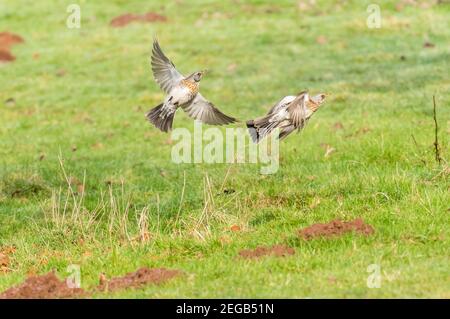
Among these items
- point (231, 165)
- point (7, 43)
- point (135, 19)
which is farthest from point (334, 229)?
point (135, 19)

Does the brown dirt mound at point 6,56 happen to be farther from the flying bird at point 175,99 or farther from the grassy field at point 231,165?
the flying bird at point 175,99

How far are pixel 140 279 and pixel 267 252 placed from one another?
5.66 feet

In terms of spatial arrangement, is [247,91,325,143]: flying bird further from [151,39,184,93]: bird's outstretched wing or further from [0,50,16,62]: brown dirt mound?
[0,50,16,62]: brown dirt mound

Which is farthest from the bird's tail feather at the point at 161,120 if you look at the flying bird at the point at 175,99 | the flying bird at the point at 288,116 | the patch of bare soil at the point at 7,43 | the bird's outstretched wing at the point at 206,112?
the patch of bare soil at the point at 7,43

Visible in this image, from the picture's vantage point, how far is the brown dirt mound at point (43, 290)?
34.2 feet

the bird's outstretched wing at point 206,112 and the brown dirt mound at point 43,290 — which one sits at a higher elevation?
the bird's outstretched wing at point 206,112

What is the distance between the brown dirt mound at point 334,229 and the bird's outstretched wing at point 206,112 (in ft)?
5.87

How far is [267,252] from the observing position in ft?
37.2

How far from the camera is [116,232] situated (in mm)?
13133

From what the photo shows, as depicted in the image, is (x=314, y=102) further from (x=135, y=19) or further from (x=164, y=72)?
(x=135, y=19)

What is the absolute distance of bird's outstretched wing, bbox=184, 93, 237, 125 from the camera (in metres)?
11.9

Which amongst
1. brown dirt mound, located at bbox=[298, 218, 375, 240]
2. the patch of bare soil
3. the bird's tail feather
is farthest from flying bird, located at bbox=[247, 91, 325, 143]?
the patch of bare soil

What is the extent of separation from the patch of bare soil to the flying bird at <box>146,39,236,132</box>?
22020mm
